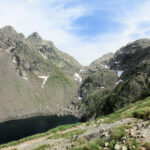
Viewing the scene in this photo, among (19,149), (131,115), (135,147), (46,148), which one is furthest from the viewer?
(19,149)

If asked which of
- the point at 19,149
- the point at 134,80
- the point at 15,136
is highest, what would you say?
the point at 134,80

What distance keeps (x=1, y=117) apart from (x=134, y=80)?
188 m

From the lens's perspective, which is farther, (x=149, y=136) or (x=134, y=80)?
(x=134, y=80)

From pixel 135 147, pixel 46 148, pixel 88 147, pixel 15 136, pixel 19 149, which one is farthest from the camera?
pixel 15 136

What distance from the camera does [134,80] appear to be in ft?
189

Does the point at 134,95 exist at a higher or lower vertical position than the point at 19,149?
higher

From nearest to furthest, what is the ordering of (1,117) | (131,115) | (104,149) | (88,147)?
(104,149) → (88,147) → (131,115) → (1,117)

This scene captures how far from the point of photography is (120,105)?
176 feet

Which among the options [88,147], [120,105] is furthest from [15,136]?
[88,147]

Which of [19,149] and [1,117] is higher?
[19,149]

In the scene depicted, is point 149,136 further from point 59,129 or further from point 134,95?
point 134,95

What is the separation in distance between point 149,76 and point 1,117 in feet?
635

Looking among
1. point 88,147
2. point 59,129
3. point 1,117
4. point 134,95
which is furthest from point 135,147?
point 1,117

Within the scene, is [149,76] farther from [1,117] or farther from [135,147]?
[1,117]
